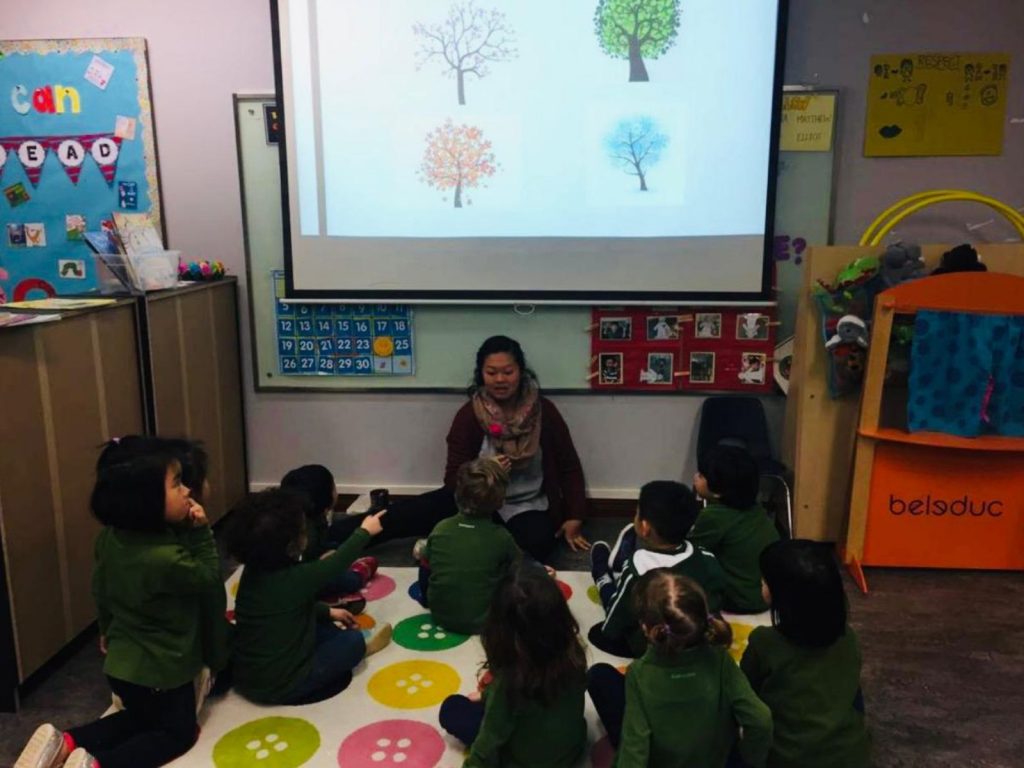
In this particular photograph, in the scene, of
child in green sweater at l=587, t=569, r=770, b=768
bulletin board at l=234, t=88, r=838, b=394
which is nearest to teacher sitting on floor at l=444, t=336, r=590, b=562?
bulletin board at l=234, t=88, r=838, b=394

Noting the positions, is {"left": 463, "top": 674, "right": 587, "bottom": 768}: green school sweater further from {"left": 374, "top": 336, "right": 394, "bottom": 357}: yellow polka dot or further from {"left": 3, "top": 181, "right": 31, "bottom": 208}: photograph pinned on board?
{"left": 3, "top": 181, "right": 31, "bottom": 208}: photograph pinned on board

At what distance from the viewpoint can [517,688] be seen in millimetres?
1592

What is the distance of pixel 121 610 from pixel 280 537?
0.37m

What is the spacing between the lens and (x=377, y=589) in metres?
2.76

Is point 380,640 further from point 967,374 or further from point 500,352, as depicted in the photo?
point 967,374

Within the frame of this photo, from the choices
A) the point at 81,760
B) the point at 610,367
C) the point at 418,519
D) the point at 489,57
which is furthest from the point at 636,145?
the point at 81,760

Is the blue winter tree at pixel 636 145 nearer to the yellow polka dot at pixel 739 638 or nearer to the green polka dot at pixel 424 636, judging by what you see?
the yellow polka dot at pixel 739 638

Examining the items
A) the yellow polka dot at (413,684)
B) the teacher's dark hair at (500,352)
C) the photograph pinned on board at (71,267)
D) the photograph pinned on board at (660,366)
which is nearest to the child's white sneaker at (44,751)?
the yellow polka dot at (413,684)

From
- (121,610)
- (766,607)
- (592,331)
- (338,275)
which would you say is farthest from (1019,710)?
(338,275)

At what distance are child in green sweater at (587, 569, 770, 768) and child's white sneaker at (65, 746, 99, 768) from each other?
107cm

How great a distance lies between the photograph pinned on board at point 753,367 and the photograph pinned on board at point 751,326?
7 cm

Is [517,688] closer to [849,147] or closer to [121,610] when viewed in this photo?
[121,610]

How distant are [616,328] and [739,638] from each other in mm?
1321

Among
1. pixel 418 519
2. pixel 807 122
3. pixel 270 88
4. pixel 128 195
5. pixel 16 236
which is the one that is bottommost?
pixel 418 519
